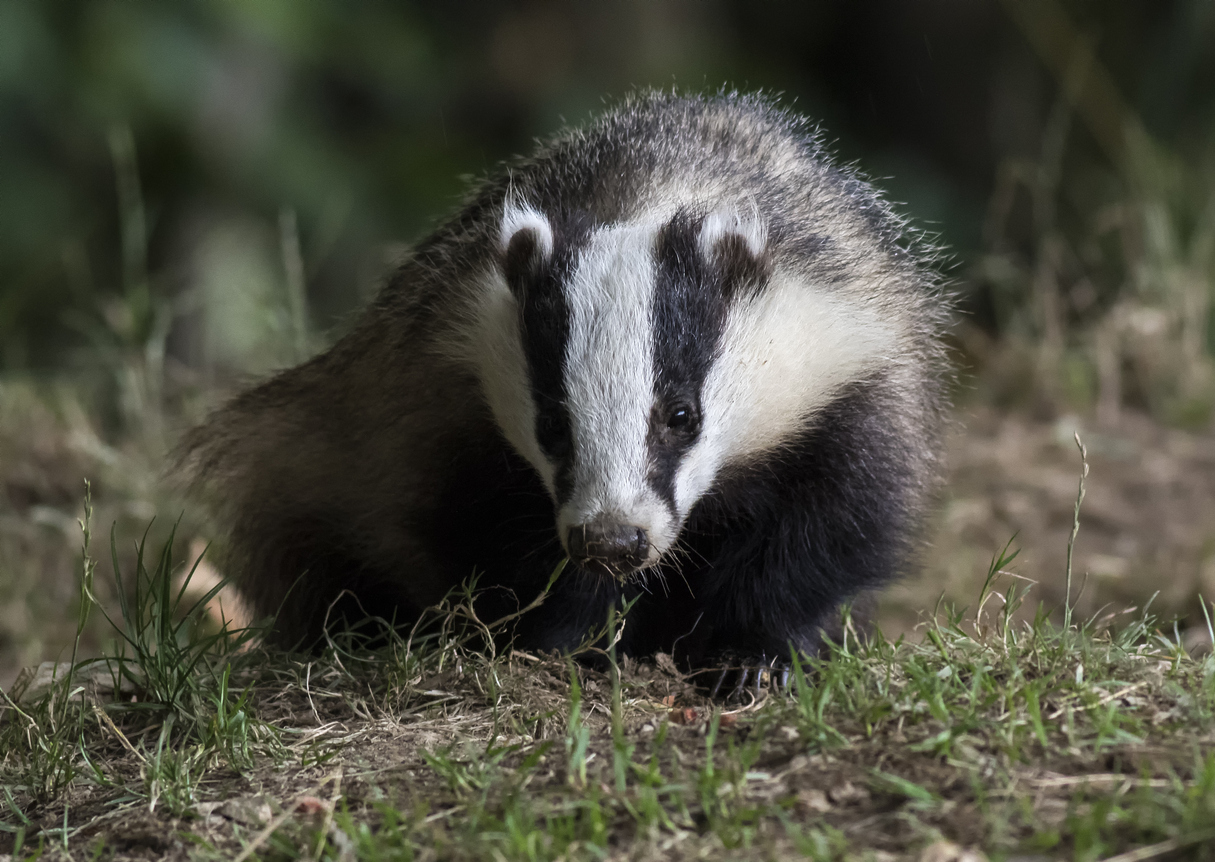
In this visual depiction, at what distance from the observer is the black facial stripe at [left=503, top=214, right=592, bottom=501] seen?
290cm

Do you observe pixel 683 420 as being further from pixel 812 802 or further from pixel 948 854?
pixel 948 854

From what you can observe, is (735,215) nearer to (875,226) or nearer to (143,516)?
(875,226)

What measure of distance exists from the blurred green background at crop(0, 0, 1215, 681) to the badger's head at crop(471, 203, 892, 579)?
1361mm

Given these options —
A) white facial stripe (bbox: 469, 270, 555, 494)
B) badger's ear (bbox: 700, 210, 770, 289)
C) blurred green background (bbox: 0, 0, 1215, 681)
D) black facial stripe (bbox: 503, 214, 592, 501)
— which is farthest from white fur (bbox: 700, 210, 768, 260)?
blurred green background (bbox: 0, 0, 1215, 681)

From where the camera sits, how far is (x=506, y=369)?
3121 mm

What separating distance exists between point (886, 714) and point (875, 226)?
1.63 metres

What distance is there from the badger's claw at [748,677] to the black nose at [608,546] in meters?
0.46

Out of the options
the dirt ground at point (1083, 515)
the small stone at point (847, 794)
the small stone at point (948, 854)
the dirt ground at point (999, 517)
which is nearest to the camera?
the small stone at point (948, 854)

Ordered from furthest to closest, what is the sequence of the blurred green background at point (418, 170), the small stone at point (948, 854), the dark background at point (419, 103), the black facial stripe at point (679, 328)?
the dark background at point (419, 103) → the blurred green background at point (418, 170) → the black facial stripe at point (679, 328) → the small stone at point (948, 854)

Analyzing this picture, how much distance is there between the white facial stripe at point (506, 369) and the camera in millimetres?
3012

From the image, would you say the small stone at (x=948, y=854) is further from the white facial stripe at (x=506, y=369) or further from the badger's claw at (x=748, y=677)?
the white facial stripe at (x=506, y=369)

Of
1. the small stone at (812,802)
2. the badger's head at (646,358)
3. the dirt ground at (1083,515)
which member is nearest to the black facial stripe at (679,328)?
the badger's head at (646,358)

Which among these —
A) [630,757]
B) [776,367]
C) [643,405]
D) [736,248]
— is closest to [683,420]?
[643,405]

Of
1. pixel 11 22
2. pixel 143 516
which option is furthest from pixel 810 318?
pixel 11 22
